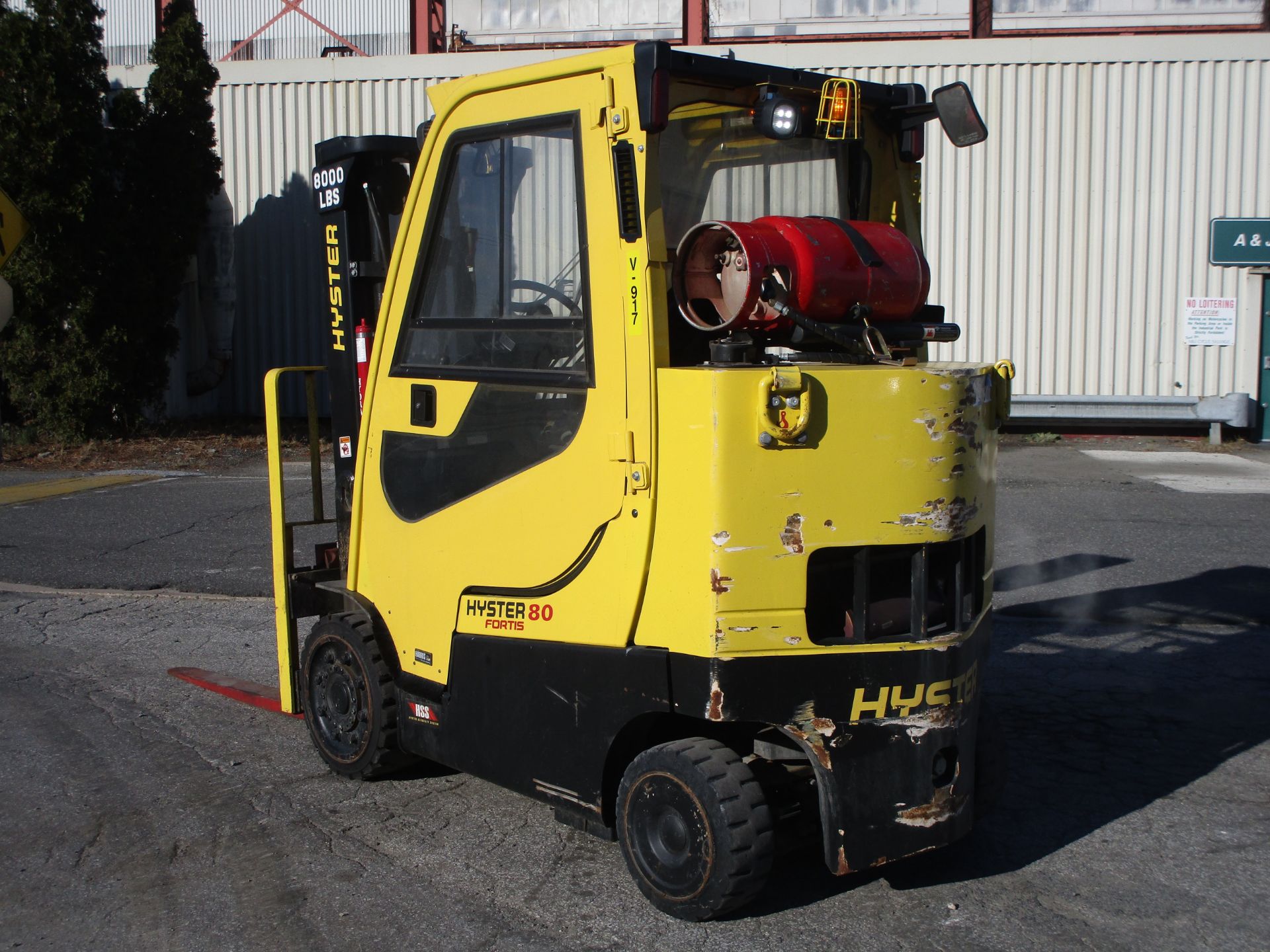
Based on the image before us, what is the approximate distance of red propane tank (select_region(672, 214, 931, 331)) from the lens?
3508 millimetres

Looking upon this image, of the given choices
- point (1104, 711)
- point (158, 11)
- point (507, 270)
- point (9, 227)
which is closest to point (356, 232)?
point (507, 270)

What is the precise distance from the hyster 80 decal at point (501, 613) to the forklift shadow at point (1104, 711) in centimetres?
112

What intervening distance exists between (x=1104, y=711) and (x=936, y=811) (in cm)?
246

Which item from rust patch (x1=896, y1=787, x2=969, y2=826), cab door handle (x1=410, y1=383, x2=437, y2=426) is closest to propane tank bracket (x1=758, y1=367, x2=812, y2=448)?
rust patch (x1=896, y1=787, x2=969, y2=826)

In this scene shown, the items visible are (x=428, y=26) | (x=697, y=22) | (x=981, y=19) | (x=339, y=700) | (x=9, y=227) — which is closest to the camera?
(x=339, y=700)

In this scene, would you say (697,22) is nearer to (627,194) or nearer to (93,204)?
(93,204)

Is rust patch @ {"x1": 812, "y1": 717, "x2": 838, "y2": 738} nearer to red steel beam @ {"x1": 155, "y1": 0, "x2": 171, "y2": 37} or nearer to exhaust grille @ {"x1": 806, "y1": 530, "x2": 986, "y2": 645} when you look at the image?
exhaust grille @ {"x1": 806, "y1": 530, "x2": 986, "y2": 645}

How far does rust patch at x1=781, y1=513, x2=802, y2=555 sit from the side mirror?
61.3 inches

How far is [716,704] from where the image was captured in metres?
3.34

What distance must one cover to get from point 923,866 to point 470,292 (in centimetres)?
242

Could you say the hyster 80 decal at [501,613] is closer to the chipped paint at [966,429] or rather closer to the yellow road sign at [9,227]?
the chipped paint at [966,429]

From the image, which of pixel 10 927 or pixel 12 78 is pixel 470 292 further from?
pixel 12 78

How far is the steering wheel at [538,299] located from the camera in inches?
144

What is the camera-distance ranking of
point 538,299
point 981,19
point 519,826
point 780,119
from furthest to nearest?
point 981,19, point 519,826, point 538,299, point 780,119
